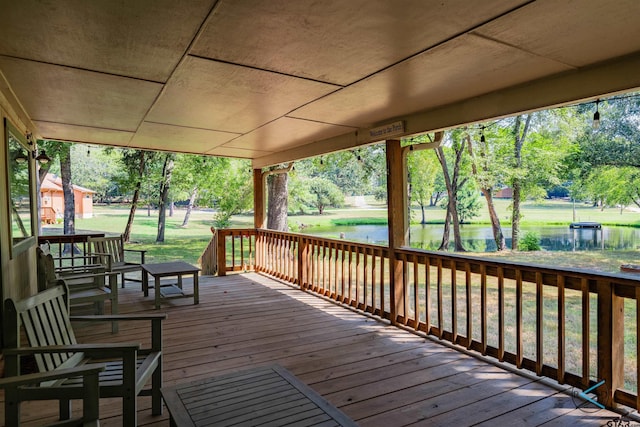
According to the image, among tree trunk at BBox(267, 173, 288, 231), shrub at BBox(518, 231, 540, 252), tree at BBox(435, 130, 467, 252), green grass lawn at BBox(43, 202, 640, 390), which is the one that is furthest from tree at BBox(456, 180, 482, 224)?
tree trunk at BBox(267, 173, 288, 231)

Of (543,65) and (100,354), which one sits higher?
(543,65)

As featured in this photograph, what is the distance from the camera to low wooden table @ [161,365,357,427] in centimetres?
162

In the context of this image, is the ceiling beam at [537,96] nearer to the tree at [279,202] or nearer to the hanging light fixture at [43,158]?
the hanging light fixture at [43,158]

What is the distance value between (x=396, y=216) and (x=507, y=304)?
4.85 metres

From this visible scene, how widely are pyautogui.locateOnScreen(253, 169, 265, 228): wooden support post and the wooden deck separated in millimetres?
2632

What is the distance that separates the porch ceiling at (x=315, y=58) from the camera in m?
1.88

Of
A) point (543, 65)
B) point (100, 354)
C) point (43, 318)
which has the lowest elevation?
point (100, 354)

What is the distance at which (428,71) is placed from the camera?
2.74m

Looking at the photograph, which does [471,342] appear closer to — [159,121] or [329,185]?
[159,121]

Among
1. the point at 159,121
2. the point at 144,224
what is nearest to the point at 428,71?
the point at 159,121

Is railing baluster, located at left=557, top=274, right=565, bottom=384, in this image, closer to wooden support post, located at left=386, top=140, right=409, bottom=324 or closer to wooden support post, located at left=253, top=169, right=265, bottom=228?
wooden support post, located at left=386, top=140, right=409, bottom=324

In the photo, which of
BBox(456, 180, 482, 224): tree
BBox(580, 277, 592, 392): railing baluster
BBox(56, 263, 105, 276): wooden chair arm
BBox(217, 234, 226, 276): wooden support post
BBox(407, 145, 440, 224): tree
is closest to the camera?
BBox(580, 277, 592, 392): railing baluster

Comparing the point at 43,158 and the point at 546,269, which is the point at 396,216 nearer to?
the point at 546,269

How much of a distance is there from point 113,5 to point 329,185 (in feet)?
65.5
